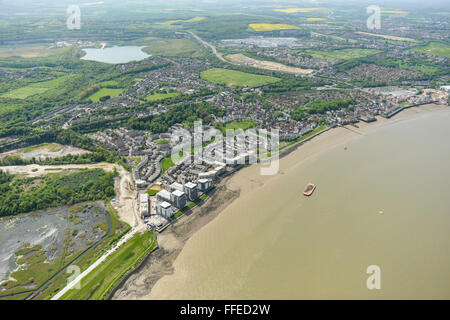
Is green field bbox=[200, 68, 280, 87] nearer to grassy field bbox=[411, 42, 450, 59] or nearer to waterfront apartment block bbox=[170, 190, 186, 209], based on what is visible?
waterfront apartment block bbox=[170, 190, 186, 209]

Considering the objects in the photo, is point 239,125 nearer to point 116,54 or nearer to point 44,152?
point 44,152

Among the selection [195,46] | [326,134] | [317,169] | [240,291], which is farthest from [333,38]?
[240,291]

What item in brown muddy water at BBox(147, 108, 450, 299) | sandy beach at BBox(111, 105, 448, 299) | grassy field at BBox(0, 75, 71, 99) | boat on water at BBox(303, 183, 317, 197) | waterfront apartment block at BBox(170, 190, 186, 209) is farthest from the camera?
grassy field at BBox(0, 75, 71, 99)

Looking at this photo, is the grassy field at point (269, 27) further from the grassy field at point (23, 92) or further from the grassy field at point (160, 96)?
the grassy field at point (23, 92)

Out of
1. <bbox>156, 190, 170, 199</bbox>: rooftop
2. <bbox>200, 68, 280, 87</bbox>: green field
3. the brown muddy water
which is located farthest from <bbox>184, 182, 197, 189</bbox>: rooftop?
<bbox>200, 68, 280, 87</bbox>: green field

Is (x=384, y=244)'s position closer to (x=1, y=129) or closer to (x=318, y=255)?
(x=318, y=255)

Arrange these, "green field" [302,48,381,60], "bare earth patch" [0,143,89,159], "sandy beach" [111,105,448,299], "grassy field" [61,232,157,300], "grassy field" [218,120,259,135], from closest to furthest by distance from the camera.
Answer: "grassy field" [61,232,157,300] < "sandy beach" [111,105,448,299] < "bare earth patch" [0,143,89,159] < "grassy field" [218,120,259,135] < "green field" [302,48,381,60]

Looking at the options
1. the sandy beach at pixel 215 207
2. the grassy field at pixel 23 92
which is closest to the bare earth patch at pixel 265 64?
the sandy beach at pixel 215 207
